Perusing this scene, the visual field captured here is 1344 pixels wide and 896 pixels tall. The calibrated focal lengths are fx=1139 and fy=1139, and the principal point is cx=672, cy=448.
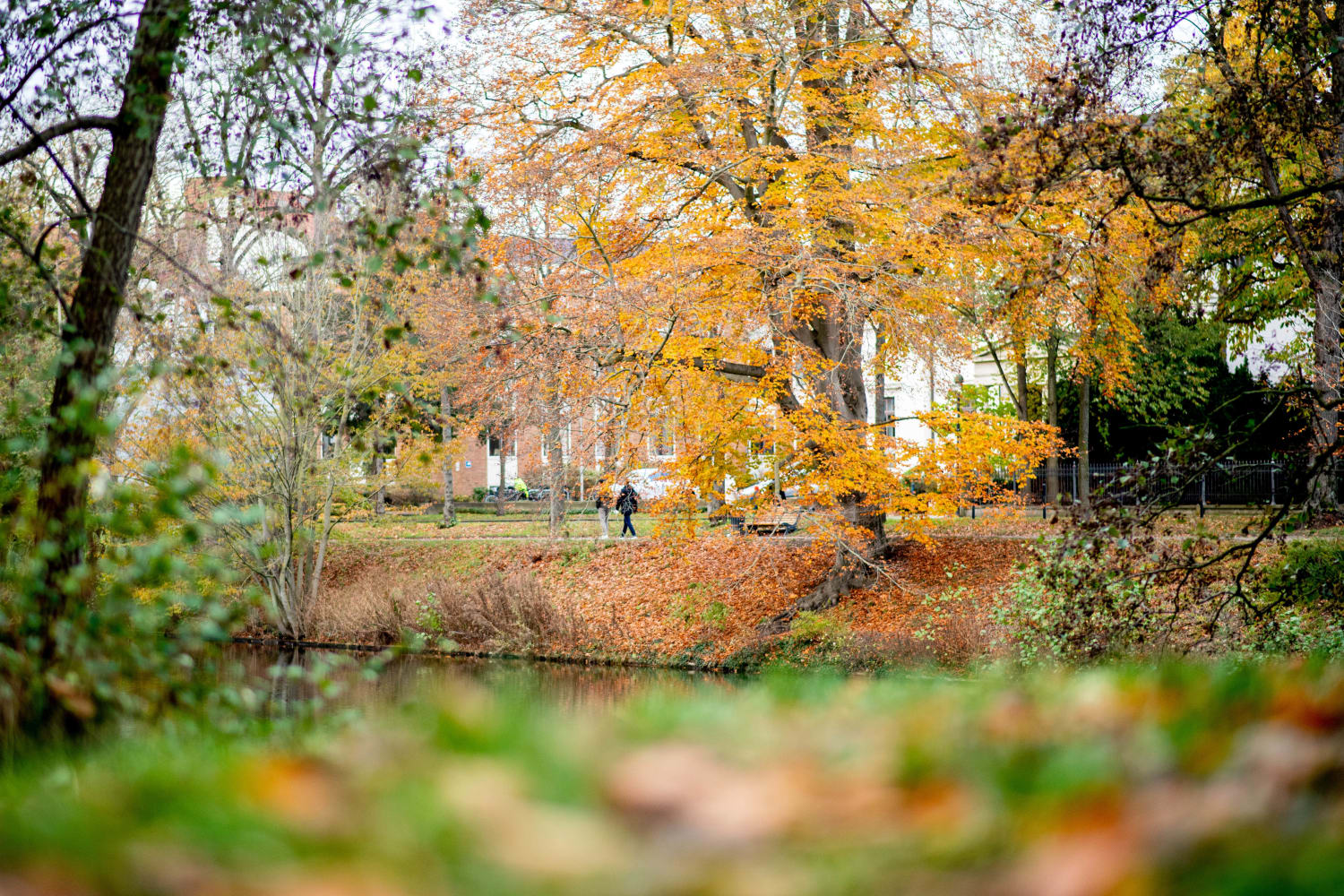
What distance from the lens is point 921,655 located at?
16.6m

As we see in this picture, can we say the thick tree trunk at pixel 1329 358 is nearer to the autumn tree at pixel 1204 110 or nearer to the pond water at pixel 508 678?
the autumn tree at pixel 1204 110

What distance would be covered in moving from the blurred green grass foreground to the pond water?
40.0 ft

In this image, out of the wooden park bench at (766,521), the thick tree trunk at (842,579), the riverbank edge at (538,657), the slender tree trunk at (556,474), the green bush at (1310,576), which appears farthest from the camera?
the thick tree trunk at (842,579)

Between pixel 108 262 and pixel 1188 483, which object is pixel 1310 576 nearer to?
pixel 1188 483

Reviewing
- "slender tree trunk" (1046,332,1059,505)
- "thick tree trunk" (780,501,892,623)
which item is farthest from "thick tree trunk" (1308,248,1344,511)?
"slender tree trunk" (1046,332,1059,505)

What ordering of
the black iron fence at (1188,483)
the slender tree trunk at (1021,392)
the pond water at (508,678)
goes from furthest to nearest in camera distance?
the slender tree trunk at (1021,392) < the pond water at (508,678) < the black iron fence at (1188,483)

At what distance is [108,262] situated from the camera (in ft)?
22.0

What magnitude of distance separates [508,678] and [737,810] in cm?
1416

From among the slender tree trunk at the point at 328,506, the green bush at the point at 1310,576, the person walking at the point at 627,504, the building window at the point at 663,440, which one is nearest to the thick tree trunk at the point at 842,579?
the building window at the point at 663,440

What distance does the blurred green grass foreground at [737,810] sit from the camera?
1.70 meters

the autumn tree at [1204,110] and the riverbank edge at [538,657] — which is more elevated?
the autumn tree at [1204,110]

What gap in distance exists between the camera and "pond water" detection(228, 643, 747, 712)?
15.8 metres

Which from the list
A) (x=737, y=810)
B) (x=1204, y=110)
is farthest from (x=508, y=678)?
(x=737, y=810)

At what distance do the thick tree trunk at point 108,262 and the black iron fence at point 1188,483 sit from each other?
7456 mm
